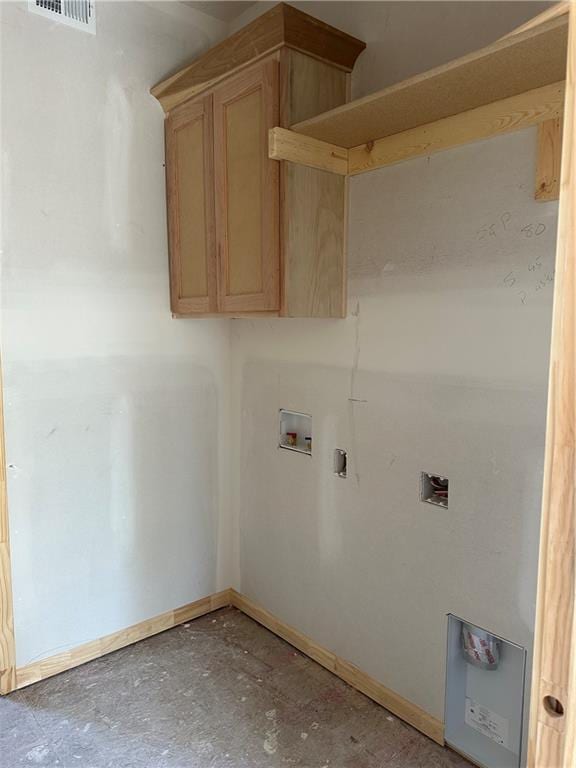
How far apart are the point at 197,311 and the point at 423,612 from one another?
146 centimetres

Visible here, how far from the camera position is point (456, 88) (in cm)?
157

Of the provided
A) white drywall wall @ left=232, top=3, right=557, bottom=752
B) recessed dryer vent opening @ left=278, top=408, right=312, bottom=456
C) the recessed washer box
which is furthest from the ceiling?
the recessed washer box

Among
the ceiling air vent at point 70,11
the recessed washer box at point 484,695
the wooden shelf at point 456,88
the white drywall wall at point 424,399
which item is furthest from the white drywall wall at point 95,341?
the recessed washer box at point 484,695

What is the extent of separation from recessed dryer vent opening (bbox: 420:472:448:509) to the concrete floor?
2.75ft

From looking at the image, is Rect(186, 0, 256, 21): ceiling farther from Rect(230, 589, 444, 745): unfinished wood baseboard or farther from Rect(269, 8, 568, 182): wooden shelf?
Rect(230, 589, 444, 745): unfinished wood baseboard

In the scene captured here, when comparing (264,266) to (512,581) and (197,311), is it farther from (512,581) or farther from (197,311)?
(512,581)

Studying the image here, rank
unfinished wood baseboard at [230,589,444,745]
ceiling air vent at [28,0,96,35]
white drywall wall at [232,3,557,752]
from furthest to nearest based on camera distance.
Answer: ceiling air vent at [28,0,96,35] < unfinished wood baseboard at [230,589,444,745] < white drywall wall at [232,3,557,752]

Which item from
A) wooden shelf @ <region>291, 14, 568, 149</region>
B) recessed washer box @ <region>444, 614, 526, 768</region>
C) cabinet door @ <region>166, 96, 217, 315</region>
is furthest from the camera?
cabinet door @ <region>166, 96, 217, 315</region>

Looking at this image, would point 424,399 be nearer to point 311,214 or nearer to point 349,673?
point 311,214

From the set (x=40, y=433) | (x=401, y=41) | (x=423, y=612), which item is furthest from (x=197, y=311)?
(x=423, y=612)

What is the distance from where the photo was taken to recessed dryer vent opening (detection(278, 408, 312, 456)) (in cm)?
240

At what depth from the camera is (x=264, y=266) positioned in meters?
2.01

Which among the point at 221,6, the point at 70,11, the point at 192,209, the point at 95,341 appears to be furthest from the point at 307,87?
the point at 95,341

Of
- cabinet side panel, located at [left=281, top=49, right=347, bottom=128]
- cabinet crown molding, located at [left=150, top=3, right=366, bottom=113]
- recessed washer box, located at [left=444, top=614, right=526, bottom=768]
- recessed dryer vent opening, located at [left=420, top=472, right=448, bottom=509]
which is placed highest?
cabinet crown molding, located at [left=150, top=3, right=366, bottom=113]
